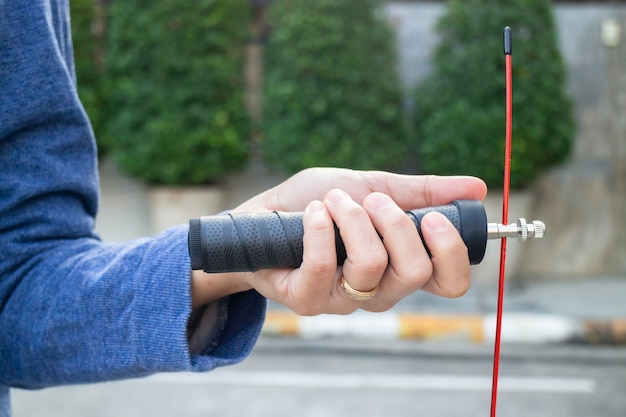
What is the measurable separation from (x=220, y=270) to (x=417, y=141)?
5704 mm

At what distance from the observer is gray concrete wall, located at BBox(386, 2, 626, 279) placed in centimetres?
700

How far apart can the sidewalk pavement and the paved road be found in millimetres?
Result: 113

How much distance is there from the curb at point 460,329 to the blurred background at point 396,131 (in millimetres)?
15

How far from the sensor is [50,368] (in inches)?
47.9

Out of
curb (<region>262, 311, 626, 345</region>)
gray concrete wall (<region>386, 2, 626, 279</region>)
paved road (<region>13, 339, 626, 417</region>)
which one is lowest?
paved road (<region>13, 339, 626, 417</region>)

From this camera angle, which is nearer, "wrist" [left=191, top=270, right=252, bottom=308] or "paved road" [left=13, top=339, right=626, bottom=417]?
"wrist" [left=191, top=270, right=252, bottom=308]

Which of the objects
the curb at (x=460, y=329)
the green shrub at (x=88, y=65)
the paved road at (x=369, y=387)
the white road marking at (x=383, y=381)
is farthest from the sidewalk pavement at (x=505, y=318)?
the green shrub at (x=88, y=65)

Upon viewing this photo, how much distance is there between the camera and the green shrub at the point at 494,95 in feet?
20.2

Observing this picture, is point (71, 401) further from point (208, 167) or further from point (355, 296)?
point (355, 296)

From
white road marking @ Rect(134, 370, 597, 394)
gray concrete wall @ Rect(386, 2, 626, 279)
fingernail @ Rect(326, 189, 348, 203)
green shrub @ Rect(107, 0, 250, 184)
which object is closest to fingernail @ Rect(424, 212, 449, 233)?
fingernail @ Rect(326, 189, 348, 203)

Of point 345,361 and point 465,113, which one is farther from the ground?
point 465,113

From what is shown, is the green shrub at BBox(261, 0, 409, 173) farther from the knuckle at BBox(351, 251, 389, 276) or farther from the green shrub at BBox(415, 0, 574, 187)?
the knuckle at BBox(351, 251, 389, 276)

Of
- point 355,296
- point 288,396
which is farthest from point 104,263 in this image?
point 288,396

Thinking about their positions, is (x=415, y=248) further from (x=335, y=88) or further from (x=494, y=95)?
(x=494, y=95)
